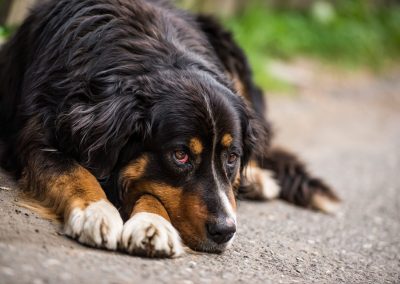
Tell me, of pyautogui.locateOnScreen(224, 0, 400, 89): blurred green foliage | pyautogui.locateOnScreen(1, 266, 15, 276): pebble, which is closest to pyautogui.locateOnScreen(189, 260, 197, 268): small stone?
pyautogui.locateOnScreen(1, 266, 15, 276): pebble

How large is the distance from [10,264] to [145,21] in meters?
2.26

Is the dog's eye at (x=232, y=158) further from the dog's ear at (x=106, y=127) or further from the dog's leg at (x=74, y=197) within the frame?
the dog's leg at (x=74, y=197)

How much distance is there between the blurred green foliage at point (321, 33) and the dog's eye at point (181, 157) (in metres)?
6.13

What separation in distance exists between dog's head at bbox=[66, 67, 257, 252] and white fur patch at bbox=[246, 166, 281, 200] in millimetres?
1543

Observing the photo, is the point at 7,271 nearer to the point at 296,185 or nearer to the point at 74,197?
the point at 74,197

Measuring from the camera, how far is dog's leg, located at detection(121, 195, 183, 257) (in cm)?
332

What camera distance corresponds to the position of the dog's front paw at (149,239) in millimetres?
3316

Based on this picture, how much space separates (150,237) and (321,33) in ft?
32.2

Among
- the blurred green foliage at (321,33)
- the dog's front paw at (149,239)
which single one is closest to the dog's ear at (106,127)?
the dog's front paw at (149,239)

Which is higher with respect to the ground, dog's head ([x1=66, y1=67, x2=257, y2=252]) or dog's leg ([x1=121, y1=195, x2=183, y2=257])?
dog's head ([x1=66, y1=67, x2=257, y2=252])

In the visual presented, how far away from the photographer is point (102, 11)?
14.6ft

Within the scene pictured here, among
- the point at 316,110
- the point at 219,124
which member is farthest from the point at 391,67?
the point at 219,124

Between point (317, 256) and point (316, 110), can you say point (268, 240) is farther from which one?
point (316, 110)

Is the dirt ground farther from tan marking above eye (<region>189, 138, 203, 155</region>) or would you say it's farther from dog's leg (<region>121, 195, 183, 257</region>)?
tan marking above eye (<region>189, 138, 203, 155</region>)
